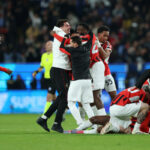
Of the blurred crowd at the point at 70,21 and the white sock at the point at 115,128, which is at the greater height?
the blurred crowd at the point at 70,21

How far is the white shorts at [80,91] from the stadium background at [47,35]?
866 centimetres

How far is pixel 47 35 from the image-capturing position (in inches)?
883

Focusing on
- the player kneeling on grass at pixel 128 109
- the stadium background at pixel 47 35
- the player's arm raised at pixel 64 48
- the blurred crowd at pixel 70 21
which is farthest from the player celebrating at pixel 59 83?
the blurred crowd at pixel 70 21

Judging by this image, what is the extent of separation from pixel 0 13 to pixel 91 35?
13.3 meters

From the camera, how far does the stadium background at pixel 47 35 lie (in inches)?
767

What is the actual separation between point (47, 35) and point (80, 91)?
12407 millimetres

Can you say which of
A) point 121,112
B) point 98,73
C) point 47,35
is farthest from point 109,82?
point 47,35

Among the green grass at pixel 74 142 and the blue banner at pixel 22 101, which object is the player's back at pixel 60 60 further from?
the blue banner at pixel 22 101

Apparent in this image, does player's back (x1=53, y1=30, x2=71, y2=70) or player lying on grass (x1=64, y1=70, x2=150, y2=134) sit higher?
player's back (x1=53, y1=30, x2=71, y2=70)

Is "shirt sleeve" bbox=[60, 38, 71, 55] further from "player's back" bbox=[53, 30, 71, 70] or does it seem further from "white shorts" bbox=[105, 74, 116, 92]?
"white shorts" bbox=[105, 74, 116, 92]

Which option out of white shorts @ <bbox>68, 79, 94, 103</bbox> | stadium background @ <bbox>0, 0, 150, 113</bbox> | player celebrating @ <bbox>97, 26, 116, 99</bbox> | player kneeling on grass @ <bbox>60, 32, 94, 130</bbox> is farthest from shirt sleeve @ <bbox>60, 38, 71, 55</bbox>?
stadium background @ <bbox>0, 0, 150, 113</bbox>

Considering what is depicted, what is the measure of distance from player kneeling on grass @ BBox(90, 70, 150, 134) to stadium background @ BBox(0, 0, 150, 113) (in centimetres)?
890

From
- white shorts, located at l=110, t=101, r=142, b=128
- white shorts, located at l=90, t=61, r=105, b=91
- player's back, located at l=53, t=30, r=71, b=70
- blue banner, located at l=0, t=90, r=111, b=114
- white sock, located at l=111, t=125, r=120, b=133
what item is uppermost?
player's back, located at l=53, t=30, r=71, b=70

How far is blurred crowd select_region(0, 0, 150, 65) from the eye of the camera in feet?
71.4
